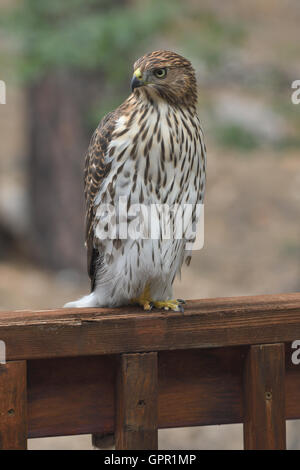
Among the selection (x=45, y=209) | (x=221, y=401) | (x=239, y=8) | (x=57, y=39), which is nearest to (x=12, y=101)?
(x=239, y=8)

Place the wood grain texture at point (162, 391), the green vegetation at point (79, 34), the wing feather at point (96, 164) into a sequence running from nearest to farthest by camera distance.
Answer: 1. the wood grain texture at point (162, 391)
2. the wing feather at point (96, 164)
3. the green vegetation at point (79, 34)

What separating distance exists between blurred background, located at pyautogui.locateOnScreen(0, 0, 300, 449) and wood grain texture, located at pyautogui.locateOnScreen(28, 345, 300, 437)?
141 centimetres

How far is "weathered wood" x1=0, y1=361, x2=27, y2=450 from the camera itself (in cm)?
195

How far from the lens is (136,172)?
2795 millimetres

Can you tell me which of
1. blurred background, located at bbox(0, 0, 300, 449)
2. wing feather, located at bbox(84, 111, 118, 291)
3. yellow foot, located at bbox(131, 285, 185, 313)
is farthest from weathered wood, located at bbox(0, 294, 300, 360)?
blurred background, located at bbox(0, 0, 300, 449)

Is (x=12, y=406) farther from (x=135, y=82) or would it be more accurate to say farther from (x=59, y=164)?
(x=59, y=164)

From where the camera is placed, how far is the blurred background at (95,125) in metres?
5.89

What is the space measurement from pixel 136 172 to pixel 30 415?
103 centimetres

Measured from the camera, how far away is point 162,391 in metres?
2.15

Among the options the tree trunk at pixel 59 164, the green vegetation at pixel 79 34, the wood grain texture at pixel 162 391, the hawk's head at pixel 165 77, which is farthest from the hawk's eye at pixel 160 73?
the tree trunk at pixel 59 164

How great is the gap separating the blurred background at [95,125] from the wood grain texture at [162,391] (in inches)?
55.5

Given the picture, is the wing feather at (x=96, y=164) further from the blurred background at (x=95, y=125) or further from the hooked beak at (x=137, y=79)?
the blurred background at (x=95, y=125)
